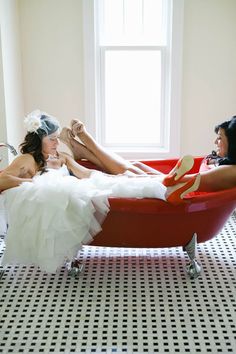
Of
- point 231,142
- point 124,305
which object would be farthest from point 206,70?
point 124,305

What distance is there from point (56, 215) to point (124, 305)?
0.64 metres

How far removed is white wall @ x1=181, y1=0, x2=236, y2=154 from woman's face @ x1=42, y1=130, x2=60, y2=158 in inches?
68.8

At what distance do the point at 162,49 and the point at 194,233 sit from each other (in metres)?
2.23

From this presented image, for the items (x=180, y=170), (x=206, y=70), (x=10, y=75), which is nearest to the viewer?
(x=180, y=170)

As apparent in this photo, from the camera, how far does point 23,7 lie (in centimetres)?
420

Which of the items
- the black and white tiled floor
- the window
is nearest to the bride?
the black and white tiled floor

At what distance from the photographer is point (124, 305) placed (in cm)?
251

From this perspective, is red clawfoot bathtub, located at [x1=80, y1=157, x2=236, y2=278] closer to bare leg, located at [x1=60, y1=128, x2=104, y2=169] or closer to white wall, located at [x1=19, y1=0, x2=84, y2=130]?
bare leg, located at [x1=60, y1=128, x2=104, y2=169]

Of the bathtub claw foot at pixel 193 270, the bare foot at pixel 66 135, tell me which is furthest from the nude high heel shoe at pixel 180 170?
the bare foot at pixel 66 135

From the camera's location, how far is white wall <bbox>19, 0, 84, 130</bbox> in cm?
418

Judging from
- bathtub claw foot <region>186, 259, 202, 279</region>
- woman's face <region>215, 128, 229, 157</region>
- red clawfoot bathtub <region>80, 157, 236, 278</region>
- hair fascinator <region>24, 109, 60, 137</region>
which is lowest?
bathtub claw foot <region>186, 259, 202, 279</region>

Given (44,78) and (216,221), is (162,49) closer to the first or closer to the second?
(44,78)

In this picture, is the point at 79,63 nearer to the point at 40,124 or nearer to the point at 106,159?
the point at 106,159

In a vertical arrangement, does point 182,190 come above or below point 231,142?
below
